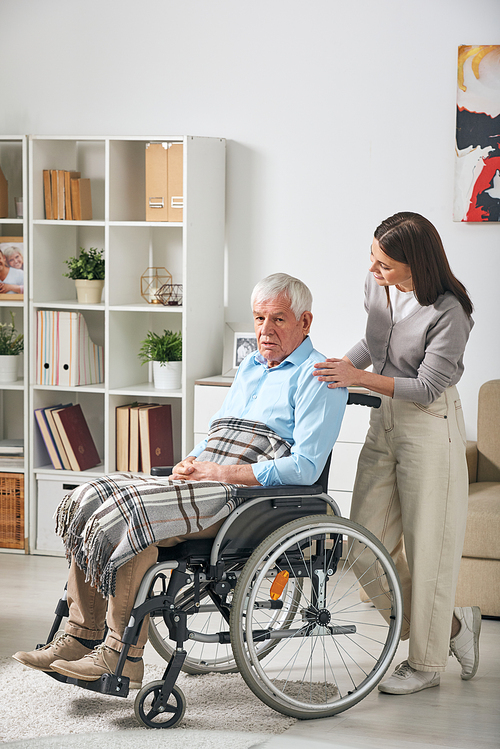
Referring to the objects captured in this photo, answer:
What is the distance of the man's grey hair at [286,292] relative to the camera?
2.44 meters

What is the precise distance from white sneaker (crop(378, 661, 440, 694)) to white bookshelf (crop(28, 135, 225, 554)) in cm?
151

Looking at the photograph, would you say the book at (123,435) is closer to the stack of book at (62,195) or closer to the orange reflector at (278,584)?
the stack of book at (62,195)

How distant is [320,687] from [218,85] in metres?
2.60

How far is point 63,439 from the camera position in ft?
12.7

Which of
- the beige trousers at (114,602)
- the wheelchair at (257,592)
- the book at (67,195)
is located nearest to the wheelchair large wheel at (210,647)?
Result: the wheelchair at (257,592)

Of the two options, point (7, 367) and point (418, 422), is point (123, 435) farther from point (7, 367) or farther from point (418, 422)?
point (418, 422)

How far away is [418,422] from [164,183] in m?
1.81

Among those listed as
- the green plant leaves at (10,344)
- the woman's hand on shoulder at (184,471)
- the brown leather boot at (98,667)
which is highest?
the green plant leaves at (10,344)

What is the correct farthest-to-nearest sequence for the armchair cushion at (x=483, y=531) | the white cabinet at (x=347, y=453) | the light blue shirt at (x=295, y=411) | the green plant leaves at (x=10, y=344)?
the green plant leaves at (x=10, y=344)
the white cabinet at (x=347, y=453)
the armchair cushion at (x=483, y=531)
the light blue shirt at (x=295, y=411)

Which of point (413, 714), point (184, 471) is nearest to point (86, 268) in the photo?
point (184, 471)

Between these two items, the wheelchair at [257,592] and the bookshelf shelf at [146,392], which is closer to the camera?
the wheelchair at [257,592]

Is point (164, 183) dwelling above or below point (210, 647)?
above

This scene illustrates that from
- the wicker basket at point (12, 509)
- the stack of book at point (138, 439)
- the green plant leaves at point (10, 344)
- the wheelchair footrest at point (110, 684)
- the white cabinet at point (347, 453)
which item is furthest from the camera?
the green plant leaves at point (10, 344)

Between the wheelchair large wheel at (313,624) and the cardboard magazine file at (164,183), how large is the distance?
1.77m
